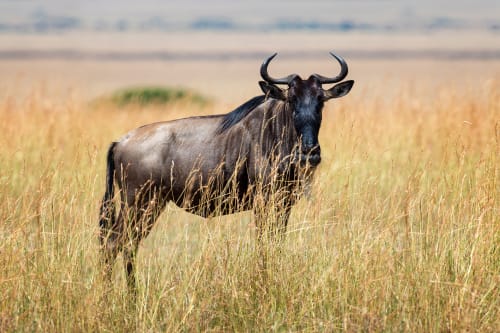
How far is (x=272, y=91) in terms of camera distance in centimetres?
688

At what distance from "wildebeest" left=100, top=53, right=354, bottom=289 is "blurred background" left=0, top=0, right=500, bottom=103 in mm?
45557

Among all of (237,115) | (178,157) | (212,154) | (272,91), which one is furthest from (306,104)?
(178,157)

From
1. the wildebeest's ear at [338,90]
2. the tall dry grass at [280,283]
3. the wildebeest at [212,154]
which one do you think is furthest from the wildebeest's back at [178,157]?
the tall dry grass at [280,283]

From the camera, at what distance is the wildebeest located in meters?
6.74

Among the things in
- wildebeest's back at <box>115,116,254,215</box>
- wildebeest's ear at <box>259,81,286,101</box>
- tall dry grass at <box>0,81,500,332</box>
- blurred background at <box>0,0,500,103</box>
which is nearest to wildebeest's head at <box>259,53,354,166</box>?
wildebeest's ear at <box>259,81,286,101</box>

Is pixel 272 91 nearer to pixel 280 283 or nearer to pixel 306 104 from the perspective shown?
pixel 306 104

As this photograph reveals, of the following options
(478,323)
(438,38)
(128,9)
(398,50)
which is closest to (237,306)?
(478,323)

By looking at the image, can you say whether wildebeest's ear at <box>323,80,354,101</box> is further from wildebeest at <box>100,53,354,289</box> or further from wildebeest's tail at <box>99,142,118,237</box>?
wildebeest's tail at <box>99,142,118,237</box>

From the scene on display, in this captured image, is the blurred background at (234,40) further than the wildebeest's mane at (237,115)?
Yes

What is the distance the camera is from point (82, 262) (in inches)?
216

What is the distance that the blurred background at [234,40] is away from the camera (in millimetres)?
73625

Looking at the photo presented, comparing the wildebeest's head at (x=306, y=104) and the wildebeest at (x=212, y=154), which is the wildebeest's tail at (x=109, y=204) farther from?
the wildebeest's head at (x=306, y=104)

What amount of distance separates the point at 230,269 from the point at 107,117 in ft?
33.0

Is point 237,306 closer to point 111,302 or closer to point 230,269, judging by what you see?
point 230,269
